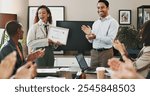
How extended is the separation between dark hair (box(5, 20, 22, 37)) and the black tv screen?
0.23 m

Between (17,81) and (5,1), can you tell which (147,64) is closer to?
(17,81)

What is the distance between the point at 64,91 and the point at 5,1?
635 millimetres

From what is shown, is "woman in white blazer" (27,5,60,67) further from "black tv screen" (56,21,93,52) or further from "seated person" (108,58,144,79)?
"seated person" (108,58,144,79)

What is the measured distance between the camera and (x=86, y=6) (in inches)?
97.5

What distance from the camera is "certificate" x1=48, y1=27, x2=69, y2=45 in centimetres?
246

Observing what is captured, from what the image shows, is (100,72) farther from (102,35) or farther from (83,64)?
(102,35)

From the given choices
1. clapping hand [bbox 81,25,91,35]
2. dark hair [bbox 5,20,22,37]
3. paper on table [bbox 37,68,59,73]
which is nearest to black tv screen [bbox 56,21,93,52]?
clapping hand [bbox 81,25,91,35]

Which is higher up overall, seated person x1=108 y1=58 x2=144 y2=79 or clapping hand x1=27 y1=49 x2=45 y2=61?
clapping hand x1=27 y1=49 x2=45 y2=61

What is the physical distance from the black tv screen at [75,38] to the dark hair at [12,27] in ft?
0.76

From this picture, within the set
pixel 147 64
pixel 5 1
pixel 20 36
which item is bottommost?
pixel 147 64

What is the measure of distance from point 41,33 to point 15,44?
0.54 feet

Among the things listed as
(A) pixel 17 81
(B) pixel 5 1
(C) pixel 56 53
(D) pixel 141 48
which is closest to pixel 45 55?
(C) pixel 56 53

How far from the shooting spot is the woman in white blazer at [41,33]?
97.0 inches

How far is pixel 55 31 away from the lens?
247cm
